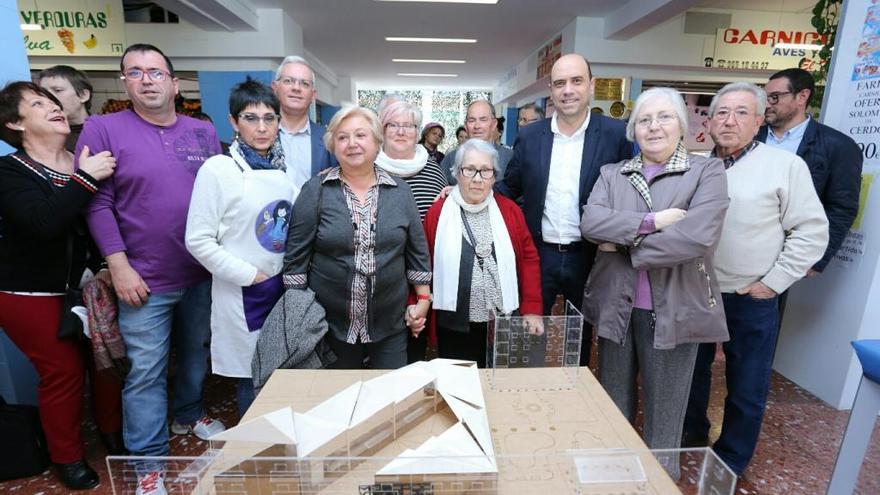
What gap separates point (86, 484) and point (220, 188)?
53.2 inches

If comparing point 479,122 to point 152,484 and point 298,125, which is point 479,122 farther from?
point 152,484

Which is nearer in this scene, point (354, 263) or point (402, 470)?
point (402, 470)

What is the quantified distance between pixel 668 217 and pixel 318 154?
153 centimetres

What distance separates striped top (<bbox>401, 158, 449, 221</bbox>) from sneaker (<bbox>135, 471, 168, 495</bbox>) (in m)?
1.35

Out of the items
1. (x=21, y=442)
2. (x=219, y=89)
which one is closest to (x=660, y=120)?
(x=21, y=442)

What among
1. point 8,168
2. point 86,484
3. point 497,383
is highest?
point 8,168

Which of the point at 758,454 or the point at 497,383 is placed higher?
the point at 497,383

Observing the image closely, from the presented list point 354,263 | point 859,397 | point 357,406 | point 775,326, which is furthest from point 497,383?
point 775,326

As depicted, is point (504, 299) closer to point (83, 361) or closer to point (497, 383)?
point (497, 383)

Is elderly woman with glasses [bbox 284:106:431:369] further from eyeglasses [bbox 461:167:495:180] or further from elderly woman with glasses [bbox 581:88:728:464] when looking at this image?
elderly woman with glasses [bbox 581:88:728:464]

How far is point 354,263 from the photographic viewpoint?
1619 millimetres

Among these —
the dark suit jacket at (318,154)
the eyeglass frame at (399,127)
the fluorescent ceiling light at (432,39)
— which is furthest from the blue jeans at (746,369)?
the fluorescent ceiling light at (432,39)

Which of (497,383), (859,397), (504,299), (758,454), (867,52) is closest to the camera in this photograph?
(859,397)

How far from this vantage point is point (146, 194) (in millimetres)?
1675
